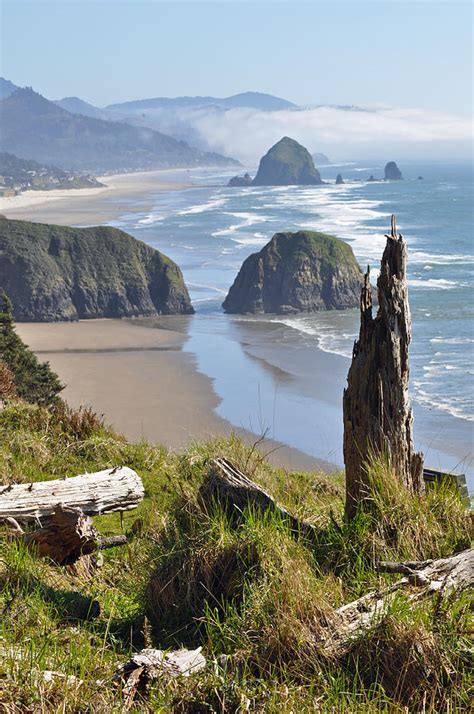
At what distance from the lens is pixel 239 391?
28.9 m

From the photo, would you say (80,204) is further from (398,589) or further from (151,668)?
(151,668)

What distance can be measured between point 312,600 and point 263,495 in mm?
1370

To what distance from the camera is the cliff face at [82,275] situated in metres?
48.6

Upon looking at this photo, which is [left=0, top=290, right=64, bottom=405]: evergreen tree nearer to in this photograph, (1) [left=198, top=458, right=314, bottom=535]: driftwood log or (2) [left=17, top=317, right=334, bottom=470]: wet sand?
(2) [left=17, top=317, right=334, bottom=470]: wet sand

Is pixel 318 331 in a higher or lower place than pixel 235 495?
lower

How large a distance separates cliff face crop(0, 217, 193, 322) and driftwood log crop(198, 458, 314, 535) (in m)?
41.2

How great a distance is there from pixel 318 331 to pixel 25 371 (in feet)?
76.1

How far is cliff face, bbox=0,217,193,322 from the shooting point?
48625 millimetres

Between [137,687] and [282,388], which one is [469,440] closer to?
[282,388]

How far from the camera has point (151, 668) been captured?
4.70 m

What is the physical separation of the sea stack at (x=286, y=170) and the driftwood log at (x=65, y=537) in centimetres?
16039

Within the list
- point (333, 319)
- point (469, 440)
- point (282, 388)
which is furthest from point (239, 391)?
point (333, 319)

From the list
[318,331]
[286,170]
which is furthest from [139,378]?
[286,170]

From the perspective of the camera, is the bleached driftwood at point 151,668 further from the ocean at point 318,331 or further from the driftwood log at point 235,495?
the ocean at point 318,331
